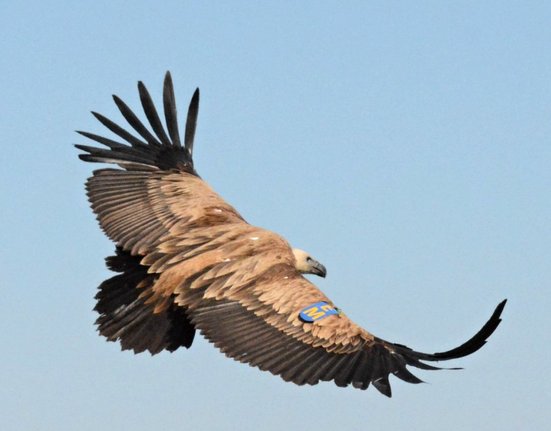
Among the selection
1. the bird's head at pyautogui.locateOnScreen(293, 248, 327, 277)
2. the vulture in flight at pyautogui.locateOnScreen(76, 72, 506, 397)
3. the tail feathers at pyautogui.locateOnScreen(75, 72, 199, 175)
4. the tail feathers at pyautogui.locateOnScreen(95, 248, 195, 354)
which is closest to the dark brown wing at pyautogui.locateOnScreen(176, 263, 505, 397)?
the vulture in flight at pyautogui.locateOnScreen(76, 72, 506, 397)

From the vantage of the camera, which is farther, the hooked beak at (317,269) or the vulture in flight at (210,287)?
the hooked beak at (317,269)

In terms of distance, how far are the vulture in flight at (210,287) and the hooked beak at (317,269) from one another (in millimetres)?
20

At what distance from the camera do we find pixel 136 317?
17047 mm

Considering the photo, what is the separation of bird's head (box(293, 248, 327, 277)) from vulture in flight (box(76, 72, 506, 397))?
0.01 m

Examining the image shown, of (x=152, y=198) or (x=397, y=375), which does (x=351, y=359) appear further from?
(x=152, y=198)

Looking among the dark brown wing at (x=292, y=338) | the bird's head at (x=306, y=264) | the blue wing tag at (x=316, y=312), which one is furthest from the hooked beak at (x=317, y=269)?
the blue wing tag at (x=316, y=312)

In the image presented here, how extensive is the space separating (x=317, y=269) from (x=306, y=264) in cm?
29

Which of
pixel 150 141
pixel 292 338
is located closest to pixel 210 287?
pixel 292 338

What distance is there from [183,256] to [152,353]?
1.34m

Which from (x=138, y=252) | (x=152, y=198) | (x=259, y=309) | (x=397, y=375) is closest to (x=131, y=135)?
(x=152, y=198)

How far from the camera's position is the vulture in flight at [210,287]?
51.8 feet

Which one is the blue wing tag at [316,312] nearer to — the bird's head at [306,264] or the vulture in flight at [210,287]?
the vulture in flight at [210,287]

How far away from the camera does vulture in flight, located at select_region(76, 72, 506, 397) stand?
15797 mm

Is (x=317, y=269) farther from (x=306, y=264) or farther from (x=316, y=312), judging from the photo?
(x=316, y=312)
